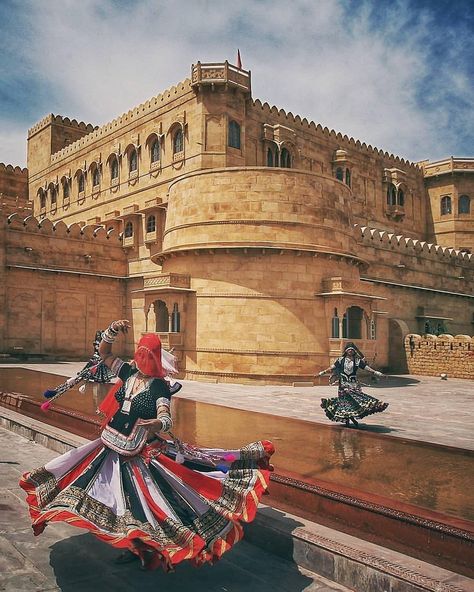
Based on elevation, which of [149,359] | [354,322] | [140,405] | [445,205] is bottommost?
[140,405]

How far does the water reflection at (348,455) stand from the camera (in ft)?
18.4

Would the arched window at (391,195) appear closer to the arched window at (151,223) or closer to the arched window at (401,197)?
the arched window at (401,197)

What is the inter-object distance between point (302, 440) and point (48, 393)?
4094 mm

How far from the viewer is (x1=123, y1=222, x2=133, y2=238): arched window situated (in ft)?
92.1

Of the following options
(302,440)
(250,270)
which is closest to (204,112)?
(250,270)

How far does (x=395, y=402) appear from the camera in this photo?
13.8 meters

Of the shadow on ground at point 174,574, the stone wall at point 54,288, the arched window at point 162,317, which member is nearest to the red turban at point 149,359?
the shadow on ground at point 174,574

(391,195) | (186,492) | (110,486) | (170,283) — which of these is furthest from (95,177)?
(186,492)

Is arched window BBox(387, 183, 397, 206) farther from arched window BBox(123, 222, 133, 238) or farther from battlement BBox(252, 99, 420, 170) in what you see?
arched window BBox(123, 222, 133, 238)

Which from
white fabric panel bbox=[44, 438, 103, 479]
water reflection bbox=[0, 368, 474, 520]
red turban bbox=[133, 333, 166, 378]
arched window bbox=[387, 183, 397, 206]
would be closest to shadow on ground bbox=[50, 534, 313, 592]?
white fabric panel bbox=[44, 438, 103, 479]

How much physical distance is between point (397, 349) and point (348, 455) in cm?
1765

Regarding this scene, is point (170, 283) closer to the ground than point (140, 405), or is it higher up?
higher up

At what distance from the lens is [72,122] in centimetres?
3834

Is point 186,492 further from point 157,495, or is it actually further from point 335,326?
point 335,326
